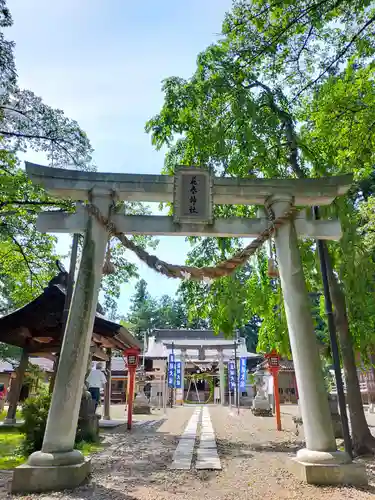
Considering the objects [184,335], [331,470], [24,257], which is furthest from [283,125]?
[184,335]

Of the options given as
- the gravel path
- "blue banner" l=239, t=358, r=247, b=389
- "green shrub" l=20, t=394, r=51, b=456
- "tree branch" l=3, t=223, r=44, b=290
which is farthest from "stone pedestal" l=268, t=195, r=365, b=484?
"blue banner" l=239, t=358, r=247, b=389

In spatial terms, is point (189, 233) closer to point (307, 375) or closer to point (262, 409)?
point (307, 375)

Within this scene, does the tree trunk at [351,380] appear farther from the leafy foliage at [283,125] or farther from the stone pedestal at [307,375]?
the stone pedestal at [307,375]

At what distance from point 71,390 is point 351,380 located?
18.8 ft

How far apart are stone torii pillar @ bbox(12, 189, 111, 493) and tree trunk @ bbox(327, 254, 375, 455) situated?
4812 millimetres

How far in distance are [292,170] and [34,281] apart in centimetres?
1026

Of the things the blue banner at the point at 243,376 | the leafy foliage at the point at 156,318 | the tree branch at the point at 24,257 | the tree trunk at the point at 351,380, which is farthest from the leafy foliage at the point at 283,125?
the leafy foliage at the point at 156,318

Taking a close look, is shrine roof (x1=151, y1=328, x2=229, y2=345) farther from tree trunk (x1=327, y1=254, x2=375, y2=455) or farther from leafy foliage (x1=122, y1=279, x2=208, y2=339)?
tree trunk (x1=327, y1=254, x2=375, y2=455)

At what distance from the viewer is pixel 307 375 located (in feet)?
16.3

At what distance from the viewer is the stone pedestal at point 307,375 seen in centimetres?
446

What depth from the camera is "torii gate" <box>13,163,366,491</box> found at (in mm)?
4505

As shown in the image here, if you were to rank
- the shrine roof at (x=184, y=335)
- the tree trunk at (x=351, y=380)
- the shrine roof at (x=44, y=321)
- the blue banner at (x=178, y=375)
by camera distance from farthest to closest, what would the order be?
the shrine roof at (x=184, y=335), the blue banner at (x=178, y=375), the shrine roof at (x=44, y=321), the tree trunk at (x=351, y=380)

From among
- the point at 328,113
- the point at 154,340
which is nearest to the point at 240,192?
the point at 328,113

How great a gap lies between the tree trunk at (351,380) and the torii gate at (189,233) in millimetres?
2570
